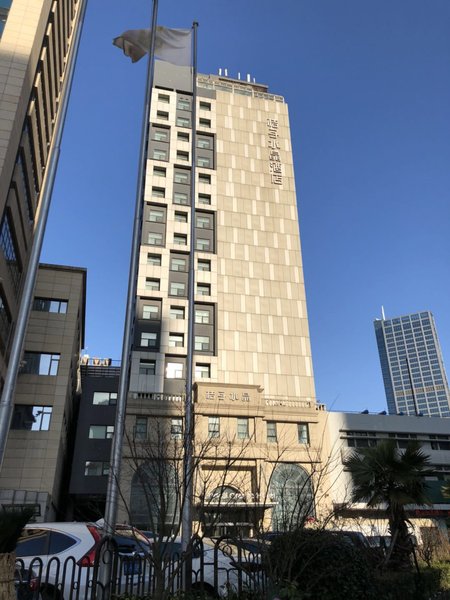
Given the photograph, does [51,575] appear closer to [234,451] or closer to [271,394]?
A: [234,451]

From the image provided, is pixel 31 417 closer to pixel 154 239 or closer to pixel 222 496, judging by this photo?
pixel 222 496

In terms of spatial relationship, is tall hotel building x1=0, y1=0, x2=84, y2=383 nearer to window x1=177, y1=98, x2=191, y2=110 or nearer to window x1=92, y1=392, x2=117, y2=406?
window x1=92, y1=392, x2=117, y2=406

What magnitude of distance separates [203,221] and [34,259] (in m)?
43.4

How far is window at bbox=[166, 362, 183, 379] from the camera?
44.7m

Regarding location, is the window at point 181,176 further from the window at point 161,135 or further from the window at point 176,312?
the window at point 176,312

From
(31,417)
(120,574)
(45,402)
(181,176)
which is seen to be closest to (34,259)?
(120,574)

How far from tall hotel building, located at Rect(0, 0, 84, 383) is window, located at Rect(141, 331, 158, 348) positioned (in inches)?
595

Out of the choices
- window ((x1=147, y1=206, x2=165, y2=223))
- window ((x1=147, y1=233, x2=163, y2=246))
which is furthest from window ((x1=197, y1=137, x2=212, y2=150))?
window ((x1=147, y1=233, x2=163, y2=246))

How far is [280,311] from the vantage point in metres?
50.1

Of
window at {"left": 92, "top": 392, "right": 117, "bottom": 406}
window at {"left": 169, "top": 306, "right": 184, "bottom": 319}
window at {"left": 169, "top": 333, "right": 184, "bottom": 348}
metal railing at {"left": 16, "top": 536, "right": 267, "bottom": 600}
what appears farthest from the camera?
window at {"left": 169, "top": 306, "right": 184, "bottom": 319}

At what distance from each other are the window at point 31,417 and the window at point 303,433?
2038 centimetres

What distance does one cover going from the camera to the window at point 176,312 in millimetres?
47406

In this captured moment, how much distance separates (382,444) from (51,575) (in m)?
13.7

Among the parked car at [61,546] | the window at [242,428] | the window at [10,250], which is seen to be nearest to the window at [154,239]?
the window at [10,250]
